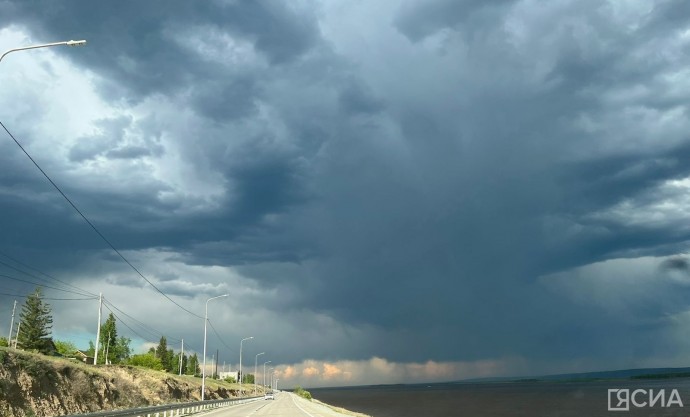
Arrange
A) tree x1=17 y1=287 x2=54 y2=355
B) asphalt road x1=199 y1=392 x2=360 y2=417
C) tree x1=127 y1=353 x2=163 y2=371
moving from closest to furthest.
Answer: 1. asphalt road x1=199 y1=392 x2=360 y2=417
2. tree x1=17 y1=287 x2=54 y2=355
3. tree x1=127 y1=353 x2=163 y2=371

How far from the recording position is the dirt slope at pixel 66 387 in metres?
48.6

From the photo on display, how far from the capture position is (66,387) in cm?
6031

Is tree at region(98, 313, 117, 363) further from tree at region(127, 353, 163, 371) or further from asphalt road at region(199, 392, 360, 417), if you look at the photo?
asphalt road at region(199, 392, 360, 417)

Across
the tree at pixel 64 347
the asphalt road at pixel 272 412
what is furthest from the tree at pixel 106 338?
the asphalt road at pixel 272 412

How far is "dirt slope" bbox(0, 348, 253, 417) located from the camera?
159 ft

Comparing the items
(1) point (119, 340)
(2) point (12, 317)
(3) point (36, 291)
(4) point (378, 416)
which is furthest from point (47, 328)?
(4) point (378, 416)

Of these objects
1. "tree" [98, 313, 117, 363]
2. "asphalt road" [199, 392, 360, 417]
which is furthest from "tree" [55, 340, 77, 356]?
"asphalt road" [199, 392, 360, 417]

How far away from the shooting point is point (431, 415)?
11450 cm

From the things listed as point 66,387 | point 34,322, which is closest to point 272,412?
point 66,387

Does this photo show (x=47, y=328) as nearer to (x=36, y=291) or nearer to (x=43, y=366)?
(x=36, y=291)

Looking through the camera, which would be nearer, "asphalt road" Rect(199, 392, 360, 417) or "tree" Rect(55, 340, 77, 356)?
"asphalt road" Rect(199, 392, 360, 417)

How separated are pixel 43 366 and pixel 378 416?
67.4 m

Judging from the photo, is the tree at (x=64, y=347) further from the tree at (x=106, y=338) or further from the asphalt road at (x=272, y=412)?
the asphalt road at (x=272, y=412)

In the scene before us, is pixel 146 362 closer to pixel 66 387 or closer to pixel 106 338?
pixel 106 338
